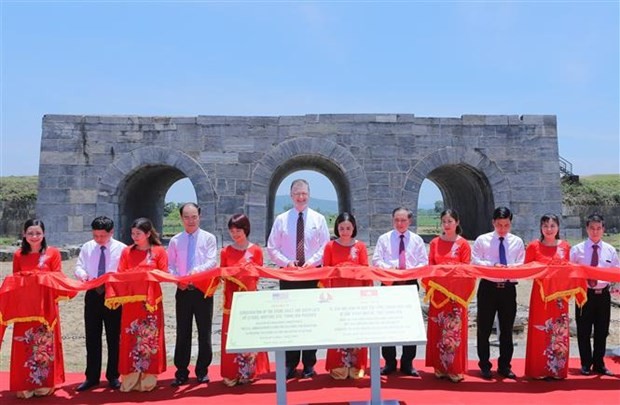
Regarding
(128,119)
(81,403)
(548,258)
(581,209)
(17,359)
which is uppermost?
(128,119)

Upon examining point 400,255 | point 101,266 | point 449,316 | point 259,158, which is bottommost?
point 449,316

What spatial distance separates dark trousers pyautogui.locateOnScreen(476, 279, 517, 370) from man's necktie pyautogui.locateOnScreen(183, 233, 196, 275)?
3.05 m

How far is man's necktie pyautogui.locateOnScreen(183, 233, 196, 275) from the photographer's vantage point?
18.8 ft

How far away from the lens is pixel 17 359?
5.23 metres

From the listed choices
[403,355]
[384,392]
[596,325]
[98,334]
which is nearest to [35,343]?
[98,334]

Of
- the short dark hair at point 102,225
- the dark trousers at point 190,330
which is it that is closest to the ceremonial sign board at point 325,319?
the dark trousers at point 190,330

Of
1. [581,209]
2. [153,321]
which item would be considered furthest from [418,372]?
[581,209]

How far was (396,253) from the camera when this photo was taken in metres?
5.96

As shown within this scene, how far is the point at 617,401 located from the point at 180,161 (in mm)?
10995

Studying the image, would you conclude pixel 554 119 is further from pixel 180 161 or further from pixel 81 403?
pixel 81 403

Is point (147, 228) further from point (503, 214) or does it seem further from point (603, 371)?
point (603, 371)

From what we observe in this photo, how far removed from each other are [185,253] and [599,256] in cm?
437

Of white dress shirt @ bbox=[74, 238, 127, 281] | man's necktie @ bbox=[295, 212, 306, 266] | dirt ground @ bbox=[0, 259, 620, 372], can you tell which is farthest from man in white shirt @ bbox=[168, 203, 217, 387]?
dirt ground @ bbox=[0, 259, 620, 372]

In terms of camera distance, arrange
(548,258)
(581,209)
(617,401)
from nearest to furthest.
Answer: (617,401) → (548,258) → (581,209)
